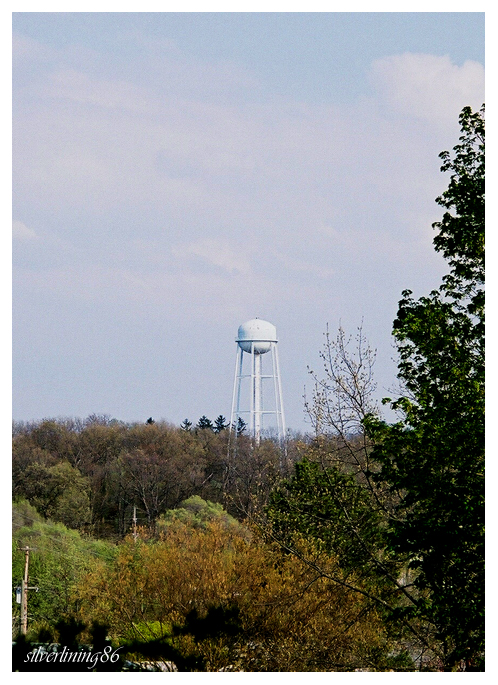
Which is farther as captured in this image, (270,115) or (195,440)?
(195,440)

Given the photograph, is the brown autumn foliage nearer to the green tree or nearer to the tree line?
the tree line

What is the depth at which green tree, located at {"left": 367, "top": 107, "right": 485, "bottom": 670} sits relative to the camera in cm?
483

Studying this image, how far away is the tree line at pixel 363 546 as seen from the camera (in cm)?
495

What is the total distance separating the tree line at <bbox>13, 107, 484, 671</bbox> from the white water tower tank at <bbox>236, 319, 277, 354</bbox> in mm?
8466

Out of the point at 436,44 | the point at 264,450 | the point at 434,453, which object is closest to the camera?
the point at 434,453

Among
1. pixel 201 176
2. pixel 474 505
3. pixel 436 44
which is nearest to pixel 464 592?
pixel 474 505

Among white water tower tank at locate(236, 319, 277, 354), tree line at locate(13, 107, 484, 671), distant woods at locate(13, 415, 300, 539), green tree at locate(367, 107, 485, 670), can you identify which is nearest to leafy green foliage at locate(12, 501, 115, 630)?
distant woods at locate(13, 415, 300, 539)

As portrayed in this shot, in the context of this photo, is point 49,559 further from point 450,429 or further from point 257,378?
point 450,429

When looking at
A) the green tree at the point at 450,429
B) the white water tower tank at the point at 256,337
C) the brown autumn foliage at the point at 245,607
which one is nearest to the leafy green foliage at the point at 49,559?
the brown autumn foliage at the point at 245,607

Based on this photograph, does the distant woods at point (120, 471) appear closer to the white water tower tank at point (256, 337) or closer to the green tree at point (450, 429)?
the white water tower tank at point (256, 337)

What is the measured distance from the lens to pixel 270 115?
44.7 ft

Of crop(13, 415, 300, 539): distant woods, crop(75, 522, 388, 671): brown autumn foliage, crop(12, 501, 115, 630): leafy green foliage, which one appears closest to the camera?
crop(75, 522, 388, 671): brown autumn foliage
